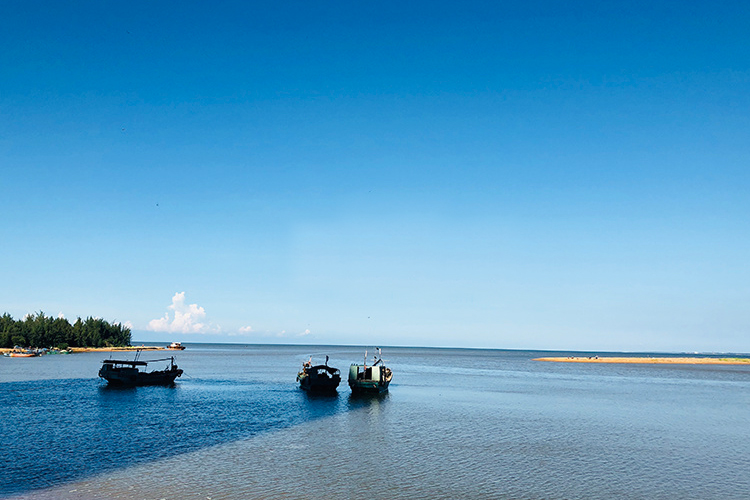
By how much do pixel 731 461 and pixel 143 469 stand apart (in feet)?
128

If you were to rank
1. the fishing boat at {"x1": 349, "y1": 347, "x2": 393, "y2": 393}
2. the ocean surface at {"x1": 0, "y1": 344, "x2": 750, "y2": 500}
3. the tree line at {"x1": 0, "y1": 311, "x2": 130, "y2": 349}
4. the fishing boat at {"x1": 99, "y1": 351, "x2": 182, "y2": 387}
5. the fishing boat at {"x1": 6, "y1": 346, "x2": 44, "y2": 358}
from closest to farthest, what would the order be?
the ocean surface at {"x1": 0, "y1": 344, "x2": 750, "y2": 500} → the fishing boat at {"x1": 349, "y1": 347, "x2": 393, "y2": 393} → the fishing boat at {"x1": 99, "y1": 351, "x2": 182, "y2": 387} → the fishing boat at {"x1": 6, "y1": 346, "x2": 44, "y2": 358} → the tree line at {"x1": 0, "y1": 311, "x2": 130, "y2": 349}

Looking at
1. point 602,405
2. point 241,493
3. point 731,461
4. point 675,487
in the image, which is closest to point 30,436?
point 241,493

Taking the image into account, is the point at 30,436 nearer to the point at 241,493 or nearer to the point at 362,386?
the point at 241,493

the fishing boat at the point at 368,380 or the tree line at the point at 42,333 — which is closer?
the fishing boat at the point at 368,380

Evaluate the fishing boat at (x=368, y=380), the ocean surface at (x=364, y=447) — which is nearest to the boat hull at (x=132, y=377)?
the ocean surface at (x=364, y=447)

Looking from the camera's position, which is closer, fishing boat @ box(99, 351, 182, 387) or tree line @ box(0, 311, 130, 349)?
fishing boat @ box(99, 351, 182, 387)

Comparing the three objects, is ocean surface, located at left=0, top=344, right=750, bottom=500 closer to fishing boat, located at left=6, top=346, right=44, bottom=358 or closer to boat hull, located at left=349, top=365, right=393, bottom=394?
boat hull, located at left=349, top=365, right=393, bottom=394

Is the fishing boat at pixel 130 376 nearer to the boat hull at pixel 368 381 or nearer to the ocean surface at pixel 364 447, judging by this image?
the ocean surface at pixel 364 447

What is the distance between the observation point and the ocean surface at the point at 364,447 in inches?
1066

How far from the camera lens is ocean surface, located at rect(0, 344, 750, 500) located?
1066 inches

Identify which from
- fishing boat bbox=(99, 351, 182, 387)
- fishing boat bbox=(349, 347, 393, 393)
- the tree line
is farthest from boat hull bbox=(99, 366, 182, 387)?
the tree line

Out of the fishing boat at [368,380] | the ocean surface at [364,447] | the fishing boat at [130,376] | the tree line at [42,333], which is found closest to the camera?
the ocean surface at [364,447]

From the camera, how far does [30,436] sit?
3862 cm

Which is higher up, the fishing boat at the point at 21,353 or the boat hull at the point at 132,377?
the boat hull at the point at 132,377
